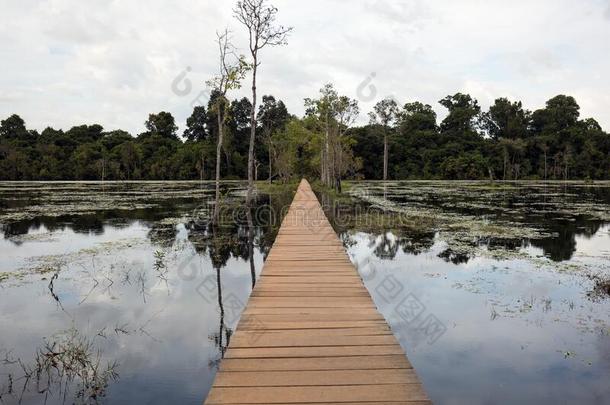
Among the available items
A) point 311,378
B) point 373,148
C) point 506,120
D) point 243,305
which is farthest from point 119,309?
point 506,120

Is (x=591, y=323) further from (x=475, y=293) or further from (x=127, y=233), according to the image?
(x=127, y=233)

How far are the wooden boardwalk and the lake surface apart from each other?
2.45 ft

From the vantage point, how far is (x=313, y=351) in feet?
13.1

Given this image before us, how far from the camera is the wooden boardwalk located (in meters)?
3.27

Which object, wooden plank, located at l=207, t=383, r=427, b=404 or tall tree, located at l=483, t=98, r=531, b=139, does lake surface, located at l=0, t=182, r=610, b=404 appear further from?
tall tree, located at l=483, t=98, r=531, b=139

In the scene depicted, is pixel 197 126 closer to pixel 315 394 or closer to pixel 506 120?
pixel 506 120

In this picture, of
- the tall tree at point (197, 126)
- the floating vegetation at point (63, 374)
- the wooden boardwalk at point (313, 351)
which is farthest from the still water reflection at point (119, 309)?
the tall tree at point (197, 126)

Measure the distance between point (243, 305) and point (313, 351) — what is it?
315cm

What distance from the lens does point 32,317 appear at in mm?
6309

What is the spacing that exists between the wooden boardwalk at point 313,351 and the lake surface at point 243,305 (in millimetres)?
Result: 746

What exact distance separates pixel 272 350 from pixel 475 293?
4.44m

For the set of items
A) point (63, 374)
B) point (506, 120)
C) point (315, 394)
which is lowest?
point (63, 374)

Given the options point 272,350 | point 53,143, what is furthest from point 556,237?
point 53,143

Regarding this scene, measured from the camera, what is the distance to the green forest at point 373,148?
6000 centimetres
